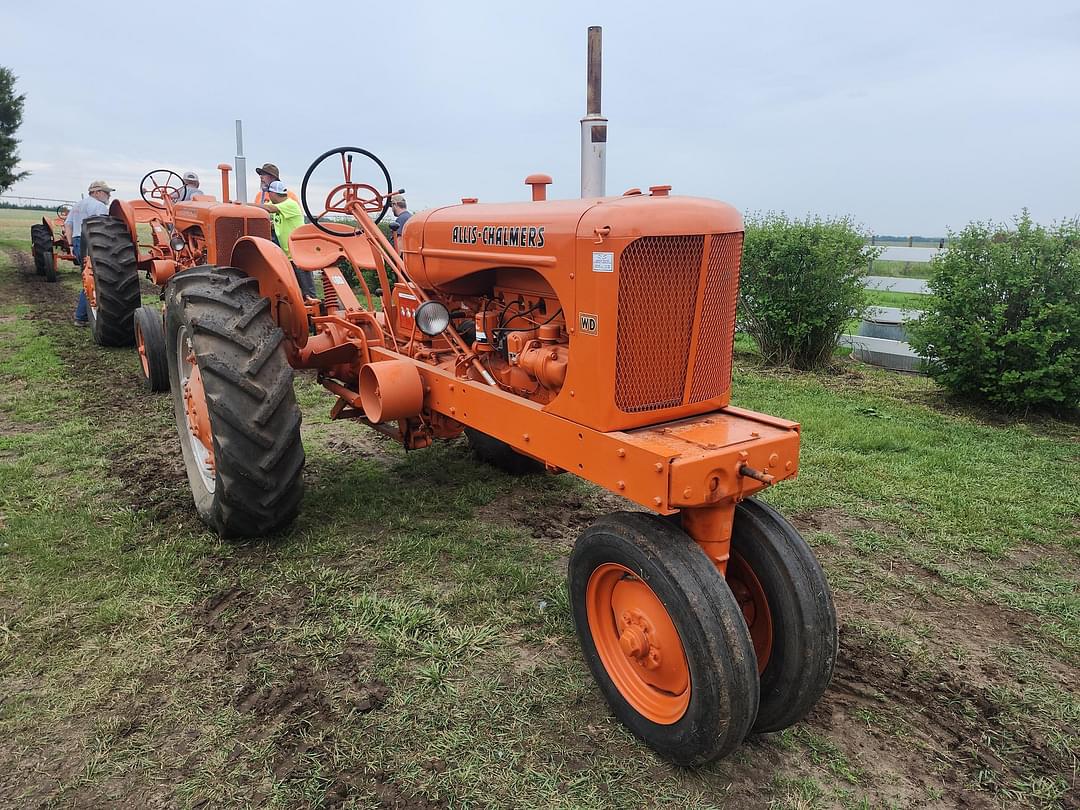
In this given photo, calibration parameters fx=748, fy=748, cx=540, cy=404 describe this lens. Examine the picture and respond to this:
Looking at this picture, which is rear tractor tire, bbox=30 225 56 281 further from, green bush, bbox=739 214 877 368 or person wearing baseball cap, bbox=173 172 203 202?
green bush, bbox=739 214 877 368

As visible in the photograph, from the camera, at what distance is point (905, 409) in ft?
21.2

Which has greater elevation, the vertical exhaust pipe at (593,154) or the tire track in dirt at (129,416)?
the vertical exhaust pipe at (593,154)

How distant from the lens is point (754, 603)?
8.47 feet

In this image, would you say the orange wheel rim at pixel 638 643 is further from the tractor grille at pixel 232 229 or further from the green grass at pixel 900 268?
the green grass at pixel 900 268

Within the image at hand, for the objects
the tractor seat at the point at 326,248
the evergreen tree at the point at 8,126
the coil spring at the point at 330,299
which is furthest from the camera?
the evergreen tree at the point at 8,126

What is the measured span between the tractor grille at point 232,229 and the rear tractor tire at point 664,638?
5.40 metres


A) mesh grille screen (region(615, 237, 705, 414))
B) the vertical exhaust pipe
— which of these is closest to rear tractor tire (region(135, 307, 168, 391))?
the vertical exhaust pipe

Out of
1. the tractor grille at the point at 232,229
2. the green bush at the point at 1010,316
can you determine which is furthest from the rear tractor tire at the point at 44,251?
the green bush at the point at 1010,316

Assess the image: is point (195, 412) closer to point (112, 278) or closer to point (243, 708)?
point (243, 708)

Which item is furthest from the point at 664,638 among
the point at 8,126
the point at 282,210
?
the point at 8,126

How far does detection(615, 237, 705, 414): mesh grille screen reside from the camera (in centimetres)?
250

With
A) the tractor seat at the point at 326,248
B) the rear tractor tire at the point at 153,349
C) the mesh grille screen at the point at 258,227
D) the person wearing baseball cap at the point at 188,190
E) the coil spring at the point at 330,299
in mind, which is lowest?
the rear tractor tire at the point at 153,349

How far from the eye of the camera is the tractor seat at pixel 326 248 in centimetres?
441

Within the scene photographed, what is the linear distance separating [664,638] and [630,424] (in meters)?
0.72
